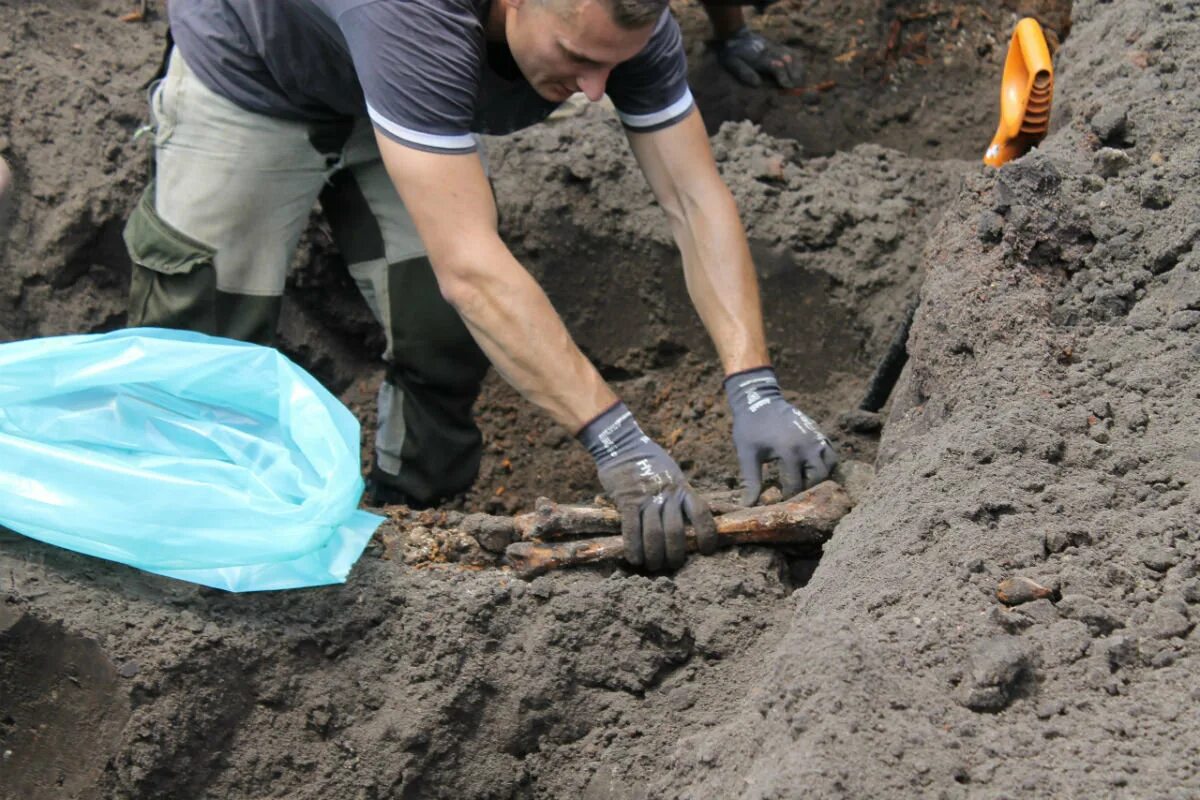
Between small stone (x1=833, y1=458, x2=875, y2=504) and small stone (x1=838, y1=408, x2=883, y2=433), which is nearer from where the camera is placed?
small stone (x1=833, y1=458, x2=875, y2=504)

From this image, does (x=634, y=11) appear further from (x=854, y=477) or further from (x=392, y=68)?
(x=854, y=477)

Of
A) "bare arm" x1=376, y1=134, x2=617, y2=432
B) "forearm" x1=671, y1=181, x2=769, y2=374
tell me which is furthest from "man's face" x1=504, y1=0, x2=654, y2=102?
Result: "forearm" x1=671, y1=181, x2=769, y2=374

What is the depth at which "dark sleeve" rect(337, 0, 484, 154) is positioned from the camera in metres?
2.29

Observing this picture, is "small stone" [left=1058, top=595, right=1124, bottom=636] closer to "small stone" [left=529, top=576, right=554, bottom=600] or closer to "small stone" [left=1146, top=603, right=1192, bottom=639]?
"small stone" [left=1146, top=603, right=1192, bottom=639]

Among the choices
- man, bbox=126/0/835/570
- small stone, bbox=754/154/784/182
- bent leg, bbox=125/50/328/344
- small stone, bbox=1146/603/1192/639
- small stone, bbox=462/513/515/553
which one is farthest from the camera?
small stone, bbox=754/154/784/182

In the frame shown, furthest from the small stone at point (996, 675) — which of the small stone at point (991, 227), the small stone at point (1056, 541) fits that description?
the small stone at point (991, 227)

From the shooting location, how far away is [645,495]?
7.82 ft

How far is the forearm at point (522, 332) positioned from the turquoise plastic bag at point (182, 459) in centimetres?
34

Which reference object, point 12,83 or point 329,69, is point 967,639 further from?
point 12,83

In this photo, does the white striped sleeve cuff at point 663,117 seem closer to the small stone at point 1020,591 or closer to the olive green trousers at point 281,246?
the olive green trousers at point 281,246

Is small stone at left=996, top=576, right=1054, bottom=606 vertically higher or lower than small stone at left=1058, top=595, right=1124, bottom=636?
lower

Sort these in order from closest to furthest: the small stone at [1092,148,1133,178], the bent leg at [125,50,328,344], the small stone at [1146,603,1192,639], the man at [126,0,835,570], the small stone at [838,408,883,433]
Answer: the small stone at [1146,603,1192,639] < the man at [126,0,835,570] < the small stone at [1092,148,1133,178] < the bent leg at [125,50,328,344] < the small stone at [838,408,883,433]

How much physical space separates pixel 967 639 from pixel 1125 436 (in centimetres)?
58

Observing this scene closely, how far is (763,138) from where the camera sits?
3908 millimetres
